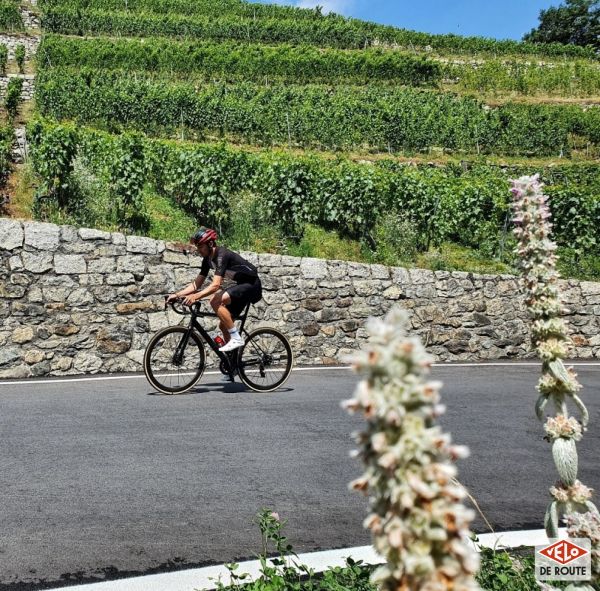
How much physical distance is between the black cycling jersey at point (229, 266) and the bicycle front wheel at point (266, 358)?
2.65ft

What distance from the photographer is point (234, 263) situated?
9.12m

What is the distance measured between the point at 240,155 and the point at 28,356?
10.2 meters

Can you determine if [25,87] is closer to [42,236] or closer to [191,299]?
[42,236]

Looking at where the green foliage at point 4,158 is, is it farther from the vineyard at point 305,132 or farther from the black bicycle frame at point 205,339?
the black bicycle frame at point 205,339

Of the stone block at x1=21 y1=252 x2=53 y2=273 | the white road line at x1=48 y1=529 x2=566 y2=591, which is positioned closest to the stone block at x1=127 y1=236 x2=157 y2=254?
the stone block at x1=21 y1=252 x2=53 y2=273

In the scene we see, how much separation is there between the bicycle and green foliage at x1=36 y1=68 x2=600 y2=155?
77.2 feet

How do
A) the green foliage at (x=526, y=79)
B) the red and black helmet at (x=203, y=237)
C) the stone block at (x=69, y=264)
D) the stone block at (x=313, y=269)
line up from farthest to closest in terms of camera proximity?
1. the green foliage at (x=526, y=79)
2. the stone block at (x=313, y=269)
3. the stone block at (x=69, y=264)
4. the red and black helmet at (x=203, y=237)

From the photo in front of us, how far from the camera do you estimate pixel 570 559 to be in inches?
81.4

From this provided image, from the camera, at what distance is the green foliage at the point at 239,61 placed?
4606 centimetres

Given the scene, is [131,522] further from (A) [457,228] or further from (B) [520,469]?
(A) [457,228]

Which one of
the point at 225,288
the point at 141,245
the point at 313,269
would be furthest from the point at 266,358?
the point at 313,269

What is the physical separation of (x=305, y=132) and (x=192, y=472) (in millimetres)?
32626

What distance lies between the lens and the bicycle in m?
8.97

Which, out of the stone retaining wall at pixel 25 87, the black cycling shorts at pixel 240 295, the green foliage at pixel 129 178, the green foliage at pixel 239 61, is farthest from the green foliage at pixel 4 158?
the green foliage at pixel 239 61
